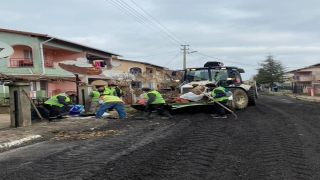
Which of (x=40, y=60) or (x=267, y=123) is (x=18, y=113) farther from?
(x=40, y=60)

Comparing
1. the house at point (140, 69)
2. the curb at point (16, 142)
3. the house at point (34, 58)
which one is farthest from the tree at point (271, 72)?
the curb at point (16, 142)

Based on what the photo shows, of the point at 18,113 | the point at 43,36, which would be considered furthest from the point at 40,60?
the point at 18,113

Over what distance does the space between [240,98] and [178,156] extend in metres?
9.55

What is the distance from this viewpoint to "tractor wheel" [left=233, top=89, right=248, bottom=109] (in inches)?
564

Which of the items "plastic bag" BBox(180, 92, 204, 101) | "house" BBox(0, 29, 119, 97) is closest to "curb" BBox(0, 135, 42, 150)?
"plastic bag" BBox(180, 92, 204, 101)

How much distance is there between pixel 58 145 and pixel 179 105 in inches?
238

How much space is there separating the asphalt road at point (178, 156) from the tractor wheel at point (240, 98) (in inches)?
226

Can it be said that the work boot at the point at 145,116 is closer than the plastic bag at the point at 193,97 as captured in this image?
Yes

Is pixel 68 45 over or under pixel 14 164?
over

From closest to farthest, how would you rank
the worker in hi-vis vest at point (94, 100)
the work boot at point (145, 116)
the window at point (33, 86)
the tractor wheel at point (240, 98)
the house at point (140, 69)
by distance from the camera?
the work boot at point (145, 116)
the tractor wheel at point (240, 98)
the worker in hi-vis vest at point (94, 100)
the window at point (33, 86)
the house at point (140, 69)

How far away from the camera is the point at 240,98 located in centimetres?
1452

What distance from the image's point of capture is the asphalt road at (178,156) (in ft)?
15.1

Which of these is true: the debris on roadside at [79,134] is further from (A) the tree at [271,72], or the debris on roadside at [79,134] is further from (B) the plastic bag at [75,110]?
(A) the tree at [271,72]

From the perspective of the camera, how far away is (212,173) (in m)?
4.57
